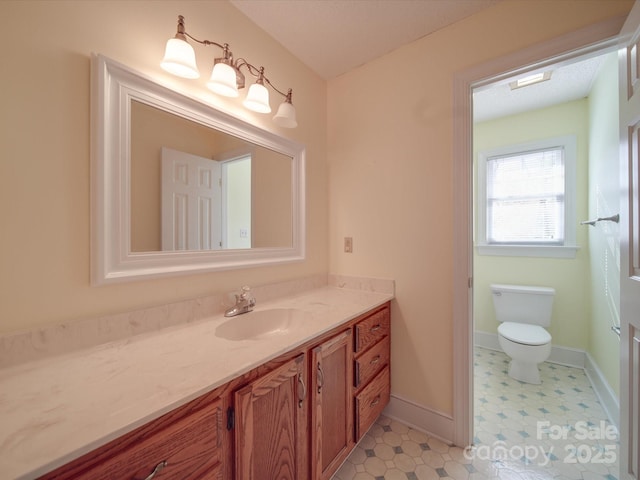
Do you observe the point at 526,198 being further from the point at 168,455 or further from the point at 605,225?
the point at 168,455

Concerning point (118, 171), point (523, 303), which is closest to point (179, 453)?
point (118, 171)

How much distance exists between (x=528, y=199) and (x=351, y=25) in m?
2.27

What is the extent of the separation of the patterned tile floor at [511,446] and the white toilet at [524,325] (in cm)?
19

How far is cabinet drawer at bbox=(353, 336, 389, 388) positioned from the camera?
4.30ft

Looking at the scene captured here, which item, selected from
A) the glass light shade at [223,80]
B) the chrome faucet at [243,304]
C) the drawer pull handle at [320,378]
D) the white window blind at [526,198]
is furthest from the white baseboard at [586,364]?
the glass light shade at [223,80]

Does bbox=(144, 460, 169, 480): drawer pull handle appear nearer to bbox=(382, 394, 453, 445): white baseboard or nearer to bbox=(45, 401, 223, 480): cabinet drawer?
bbox=(45, 401, 223, 480): cabinet drawer

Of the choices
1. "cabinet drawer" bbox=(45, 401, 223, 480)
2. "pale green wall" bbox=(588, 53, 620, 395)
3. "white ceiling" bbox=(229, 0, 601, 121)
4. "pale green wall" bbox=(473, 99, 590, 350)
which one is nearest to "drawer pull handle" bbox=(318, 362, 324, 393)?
"cabinet drawer" bbox=(45, 401, 223, 480)

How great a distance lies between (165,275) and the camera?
106cm

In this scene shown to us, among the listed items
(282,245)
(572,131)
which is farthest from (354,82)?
(572,131)

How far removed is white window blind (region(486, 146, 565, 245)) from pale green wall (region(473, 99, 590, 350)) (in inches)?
5.2

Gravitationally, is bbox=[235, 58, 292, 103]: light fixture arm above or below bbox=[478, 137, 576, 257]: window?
above

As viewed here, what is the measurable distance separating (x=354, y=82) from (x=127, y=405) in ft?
6.77

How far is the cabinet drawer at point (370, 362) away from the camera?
1310mm

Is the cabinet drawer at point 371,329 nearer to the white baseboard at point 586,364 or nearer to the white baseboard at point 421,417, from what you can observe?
the white baseboard at point 421,417
